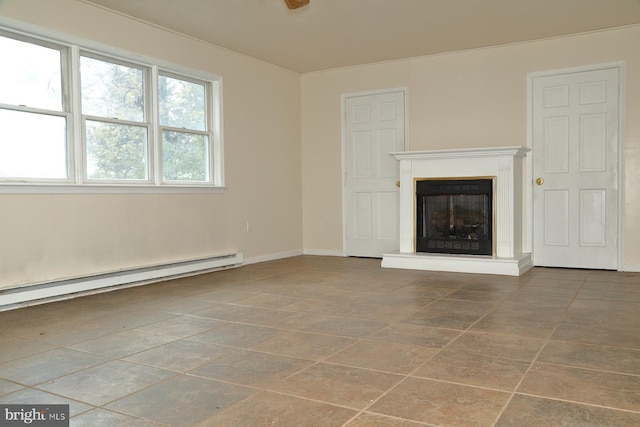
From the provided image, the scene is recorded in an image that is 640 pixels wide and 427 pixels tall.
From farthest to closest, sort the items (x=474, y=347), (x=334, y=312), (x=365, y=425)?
1. (x=334, y=312)
2. (x=474, y=347)
3. (x=365, y=425)

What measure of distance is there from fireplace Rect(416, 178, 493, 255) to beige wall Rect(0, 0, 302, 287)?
1984 mm

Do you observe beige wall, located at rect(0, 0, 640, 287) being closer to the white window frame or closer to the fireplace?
the white window frame

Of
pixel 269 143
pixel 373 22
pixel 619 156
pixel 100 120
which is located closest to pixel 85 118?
pixel 100 120

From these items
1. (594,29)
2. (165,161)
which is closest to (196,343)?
(165,161)

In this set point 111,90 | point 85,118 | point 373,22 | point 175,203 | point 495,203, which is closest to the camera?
point 85,118

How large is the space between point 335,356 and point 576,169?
13.7 ft

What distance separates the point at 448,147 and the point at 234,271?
2.97 m

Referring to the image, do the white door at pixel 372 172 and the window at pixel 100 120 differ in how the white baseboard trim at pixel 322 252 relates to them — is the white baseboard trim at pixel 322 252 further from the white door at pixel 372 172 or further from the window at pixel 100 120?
the window at pixel 100 120

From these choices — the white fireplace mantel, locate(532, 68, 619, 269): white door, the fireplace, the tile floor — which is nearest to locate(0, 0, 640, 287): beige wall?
locate(532, 68, 619, 269): white door

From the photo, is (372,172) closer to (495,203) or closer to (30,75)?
(495,203)

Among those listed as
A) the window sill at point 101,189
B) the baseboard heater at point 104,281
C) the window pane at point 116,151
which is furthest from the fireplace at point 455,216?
the window pane at point 116,151

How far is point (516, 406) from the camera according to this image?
1962 mm

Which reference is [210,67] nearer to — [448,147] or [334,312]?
[448,147]

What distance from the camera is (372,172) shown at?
6.71m
